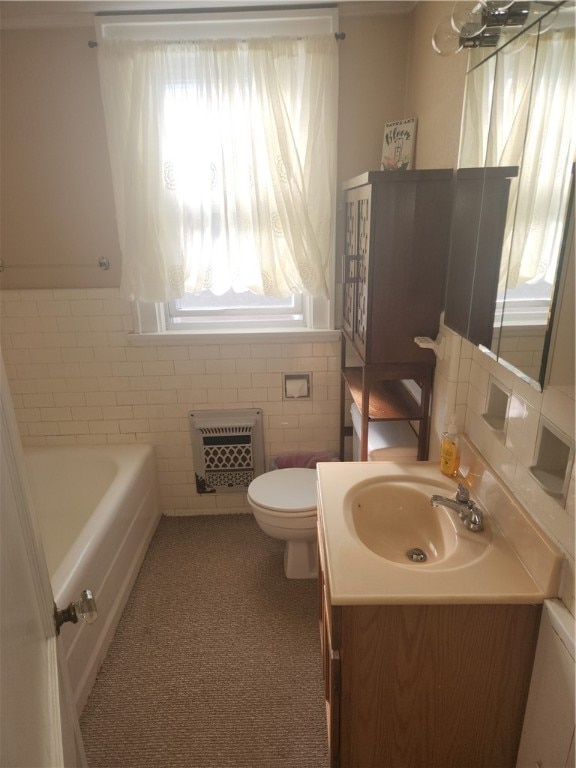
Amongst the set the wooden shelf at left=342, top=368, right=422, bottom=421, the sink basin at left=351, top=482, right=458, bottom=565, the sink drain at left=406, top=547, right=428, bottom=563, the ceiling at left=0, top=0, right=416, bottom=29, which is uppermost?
the ceiling at left=0, top=0, right=416, bottom=29

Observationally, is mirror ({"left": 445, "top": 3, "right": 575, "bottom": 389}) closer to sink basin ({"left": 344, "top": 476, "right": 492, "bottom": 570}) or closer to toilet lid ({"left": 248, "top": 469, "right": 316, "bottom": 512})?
sink basin ({"left": 344, "top": 476, "right": 492, "bottom": 570})

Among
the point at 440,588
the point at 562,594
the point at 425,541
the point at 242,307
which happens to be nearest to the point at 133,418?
the point at 242,307

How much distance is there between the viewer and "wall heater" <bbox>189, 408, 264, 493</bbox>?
2582 millimetres

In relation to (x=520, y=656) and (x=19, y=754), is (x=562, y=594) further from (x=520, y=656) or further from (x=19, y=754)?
(x=19, y=754)

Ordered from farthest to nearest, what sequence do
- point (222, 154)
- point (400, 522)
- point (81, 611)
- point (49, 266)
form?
point (49, 266) → point (222, 154) → point (400, 522) → point (81, 611)

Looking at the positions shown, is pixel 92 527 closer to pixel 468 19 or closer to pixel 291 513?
pixel 291 513

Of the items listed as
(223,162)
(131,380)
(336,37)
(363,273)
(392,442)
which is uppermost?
(336,37)

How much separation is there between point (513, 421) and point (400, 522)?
49cm

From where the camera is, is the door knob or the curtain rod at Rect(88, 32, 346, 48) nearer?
the door knob

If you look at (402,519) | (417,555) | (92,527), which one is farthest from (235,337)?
(417,555)

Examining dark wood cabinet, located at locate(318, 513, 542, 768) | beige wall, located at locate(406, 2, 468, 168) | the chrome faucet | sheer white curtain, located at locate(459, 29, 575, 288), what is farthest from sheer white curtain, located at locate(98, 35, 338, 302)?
dark wood cabinet, located at locate(318, 513, 542, 768)

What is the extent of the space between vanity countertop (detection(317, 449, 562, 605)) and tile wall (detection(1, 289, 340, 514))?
123 cm

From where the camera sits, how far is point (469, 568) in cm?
114

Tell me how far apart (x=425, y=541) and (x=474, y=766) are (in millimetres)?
559
